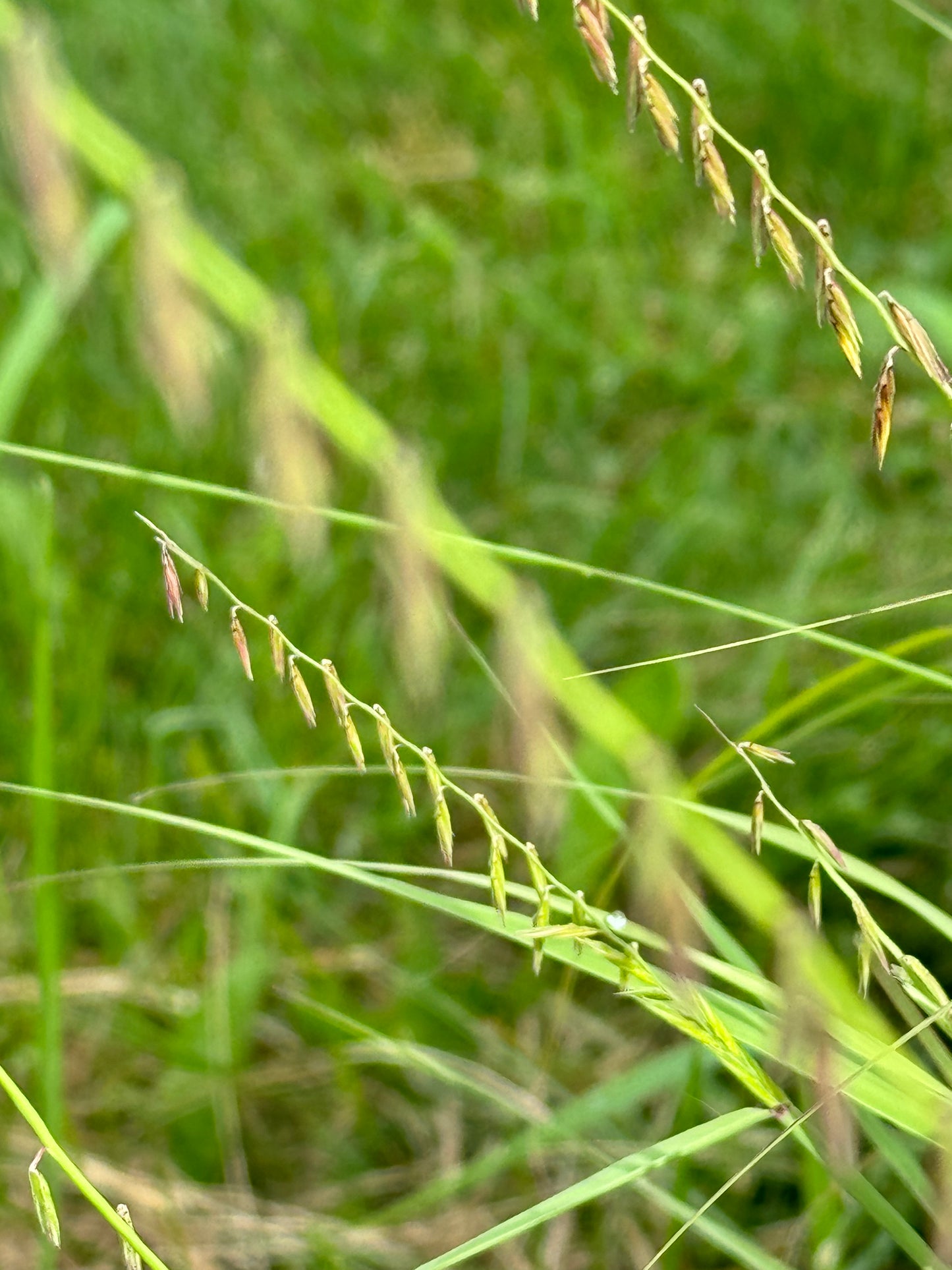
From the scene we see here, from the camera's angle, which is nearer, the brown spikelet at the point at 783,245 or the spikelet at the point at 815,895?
the brown spikelet at the point at 783,245

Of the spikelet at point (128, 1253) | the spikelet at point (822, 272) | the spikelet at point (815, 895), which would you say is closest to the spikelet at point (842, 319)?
the spikelet at point (822, 272)

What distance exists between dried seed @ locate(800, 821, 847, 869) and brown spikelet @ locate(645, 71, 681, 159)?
0.29 metres

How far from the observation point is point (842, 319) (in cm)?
60

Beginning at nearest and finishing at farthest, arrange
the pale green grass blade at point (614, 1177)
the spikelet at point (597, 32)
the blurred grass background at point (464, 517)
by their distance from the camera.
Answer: the spikelet at point (597, 32) < the pale green grass blade at point (614, 1177) < the blurred grass background at point (464, 517)

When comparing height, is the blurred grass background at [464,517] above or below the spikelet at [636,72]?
below

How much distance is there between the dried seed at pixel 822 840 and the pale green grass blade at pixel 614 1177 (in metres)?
0.12

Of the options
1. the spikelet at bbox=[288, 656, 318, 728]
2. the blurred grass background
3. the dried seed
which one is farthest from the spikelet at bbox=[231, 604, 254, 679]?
the dried seed

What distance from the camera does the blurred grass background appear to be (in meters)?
1.23

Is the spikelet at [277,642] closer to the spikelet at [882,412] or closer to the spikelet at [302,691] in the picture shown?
the spikelet at [302,691]

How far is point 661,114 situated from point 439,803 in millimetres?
301

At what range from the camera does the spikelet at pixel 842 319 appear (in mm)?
585

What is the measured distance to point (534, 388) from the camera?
1890 mm

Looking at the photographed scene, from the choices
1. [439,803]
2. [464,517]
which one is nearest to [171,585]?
[439,803]

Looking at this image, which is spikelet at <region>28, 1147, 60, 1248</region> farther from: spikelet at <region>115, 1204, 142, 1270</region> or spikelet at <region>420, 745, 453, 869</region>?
spikelet at <region>420, 745, 453, 869</region>
